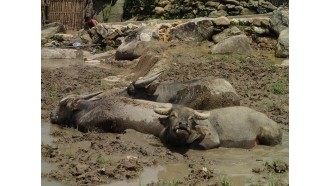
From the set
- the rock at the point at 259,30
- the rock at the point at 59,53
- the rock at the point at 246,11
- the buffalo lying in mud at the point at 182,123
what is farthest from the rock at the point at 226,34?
the buffalo lying in mud at the point at 182,123

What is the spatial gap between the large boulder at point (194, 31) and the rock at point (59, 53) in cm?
205

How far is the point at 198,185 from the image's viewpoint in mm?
3646

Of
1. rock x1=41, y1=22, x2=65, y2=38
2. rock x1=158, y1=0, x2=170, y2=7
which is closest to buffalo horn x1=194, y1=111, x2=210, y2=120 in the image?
Answer: rock x1=41, y1=22, x2=65, y2=38

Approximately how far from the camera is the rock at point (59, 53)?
9.85 meters

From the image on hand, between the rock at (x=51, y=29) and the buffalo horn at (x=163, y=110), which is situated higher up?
the buffalo horn at (x=163, y=110)

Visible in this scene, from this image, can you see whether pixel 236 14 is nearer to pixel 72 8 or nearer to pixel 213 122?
pixel 72 8

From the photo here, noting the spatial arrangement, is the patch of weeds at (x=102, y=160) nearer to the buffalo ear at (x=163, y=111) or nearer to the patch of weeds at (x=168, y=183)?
the patch of weeds at (x=168, y=183)

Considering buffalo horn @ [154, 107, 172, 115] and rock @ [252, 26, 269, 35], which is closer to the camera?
buffalo horn @ [154, 107, 172, 115]

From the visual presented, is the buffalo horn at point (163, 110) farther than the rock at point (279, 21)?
No

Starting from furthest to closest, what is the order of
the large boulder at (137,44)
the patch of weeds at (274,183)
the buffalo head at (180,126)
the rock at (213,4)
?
the rock at (213,4) → the large boulder at (137,44) → the buffalo head at (180,126) → the patch of weeds at (274,183)

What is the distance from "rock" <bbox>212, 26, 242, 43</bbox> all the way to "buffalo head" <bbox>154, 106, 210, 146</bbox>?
492cm

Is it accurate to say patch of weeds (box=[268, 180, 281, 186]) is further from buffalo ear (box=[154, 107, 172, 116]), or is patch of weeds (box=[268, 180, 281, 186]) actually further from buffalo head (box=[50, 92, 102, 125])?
buffalo head (box=[50, 92, 102, 125])

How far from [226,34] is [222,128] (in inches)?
200

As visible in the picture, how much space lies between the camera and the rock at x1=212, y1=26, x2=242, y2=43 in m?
9.43
